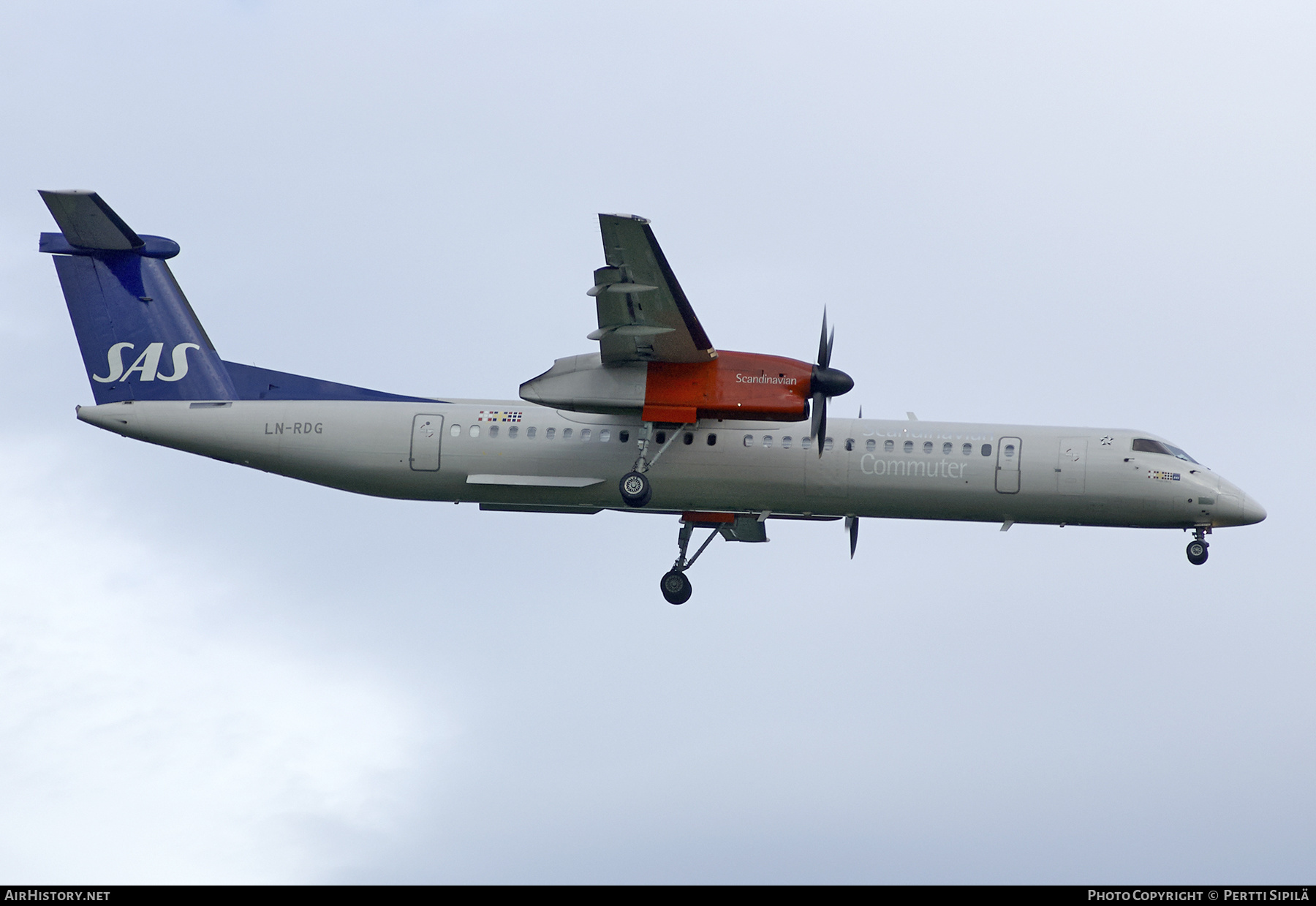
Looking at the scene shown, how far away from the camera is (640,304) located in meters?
23.6

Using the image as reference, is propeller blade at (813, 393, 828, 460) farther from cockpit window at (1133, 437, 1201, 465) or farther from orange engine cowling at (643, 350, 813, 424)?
cockpit window at (1133, 437, 1201, 465)

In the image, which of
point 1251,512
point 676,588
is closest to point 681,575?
point 676,588

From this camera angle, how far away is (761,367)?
24766mm

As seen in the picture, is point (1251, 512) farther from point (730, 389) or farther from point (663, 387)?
point (663, 387)

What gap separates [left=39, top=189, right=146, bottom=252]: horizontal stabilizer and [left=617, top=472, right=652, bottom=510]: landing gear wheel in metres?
10.8

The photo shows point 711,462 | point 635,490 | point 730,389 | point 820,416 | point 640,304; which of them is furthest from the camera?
point 711,462

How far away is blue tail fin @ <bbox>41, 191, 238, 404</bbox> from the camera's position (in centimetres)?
→ 2730

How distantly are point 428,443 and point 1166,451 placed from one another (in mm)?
13364

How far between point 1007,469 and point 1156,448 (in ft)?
9.03

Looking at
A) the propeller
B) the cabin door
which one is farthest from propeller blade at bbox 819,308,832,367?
the cabin door

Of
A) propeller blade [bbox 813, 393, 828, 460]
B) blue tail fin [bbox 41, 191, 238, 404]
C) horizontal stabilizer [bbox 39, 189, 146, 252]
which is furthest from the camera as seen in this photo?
blue tail fin [bbox 41, 191, 238, 404]
